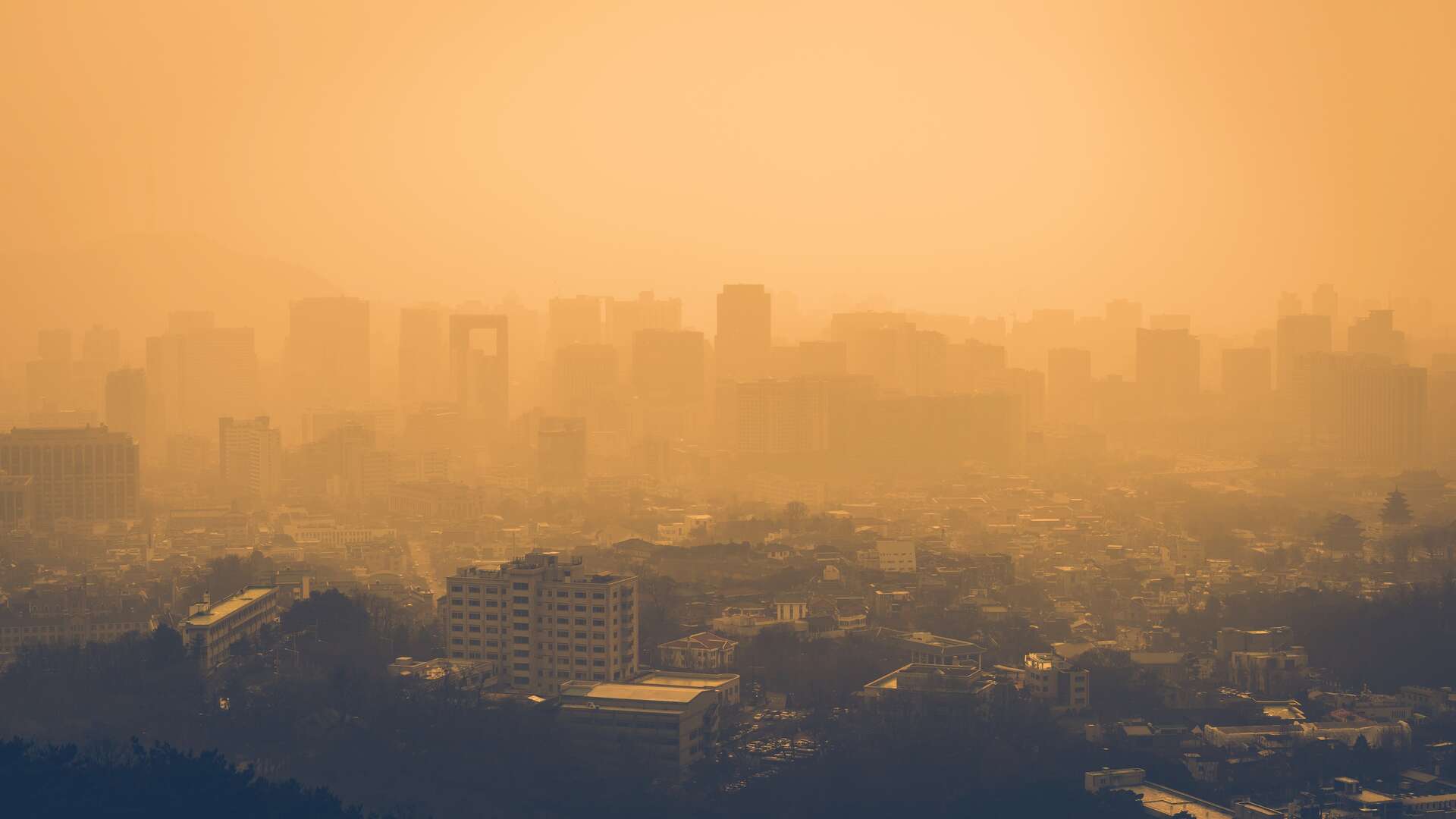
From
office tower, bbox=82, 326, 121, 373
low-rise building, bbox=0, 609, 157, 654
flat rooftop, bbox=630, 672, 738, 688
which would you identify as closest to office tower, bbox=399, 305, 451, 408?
office tower, bbox=82, 326, 121, 373

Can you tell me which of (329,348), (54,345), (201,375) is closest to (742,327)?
(329,348)

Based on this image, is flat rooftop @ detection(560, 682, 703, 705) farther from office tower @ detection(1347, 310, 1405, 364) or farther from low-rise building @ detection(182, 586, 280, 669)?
office tower @ detection(1347, 310, 1405, 364)

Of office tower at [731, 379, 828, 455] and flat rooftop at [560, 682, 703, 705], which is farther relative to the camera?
office tower at [731, 379, 828, 455]

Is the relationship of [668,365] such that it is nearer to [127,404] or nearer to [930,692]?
[127,404]

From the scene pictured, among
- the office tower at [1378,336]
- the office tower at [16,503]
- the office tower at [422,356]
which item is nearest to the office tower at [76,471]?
the office tower at [16,503]

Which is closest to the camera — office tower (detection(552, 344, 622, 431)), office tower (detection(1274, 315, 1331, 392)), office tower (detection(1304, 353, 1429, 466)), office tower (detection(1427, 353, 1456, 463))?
office tower (detection(1427, 353, 1456, 463))

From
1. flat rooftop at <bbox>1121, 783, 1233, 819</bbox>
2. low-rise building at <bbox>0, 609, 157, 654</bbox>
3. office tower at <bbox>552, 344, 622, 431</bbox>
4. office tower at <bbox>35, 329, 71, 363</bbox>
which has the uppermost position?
office tower at <bbox>35, 329, 71, 363</bbox>

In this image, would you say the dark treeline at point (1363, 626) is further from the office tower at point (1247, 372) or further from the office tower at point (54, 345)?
the office tower at point (54, 345)
